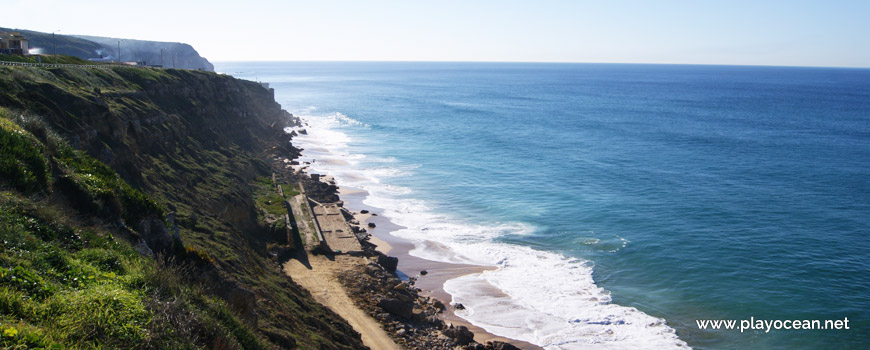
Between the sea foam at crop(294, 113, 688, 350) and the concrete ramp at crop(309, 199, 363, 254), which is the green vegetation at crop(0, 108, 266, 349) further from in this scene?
the concrete ramp at crop(309, 199, 363, 254)

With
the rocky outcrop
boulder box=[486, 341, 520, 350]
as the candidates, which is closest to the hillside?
the rocky outcrop

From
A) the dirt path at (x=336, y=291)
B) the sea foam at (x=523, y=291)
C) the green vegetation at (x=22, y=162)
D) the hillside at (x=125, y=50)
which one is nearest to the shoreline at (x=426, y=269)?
the sea foam at (x=523, y=291)

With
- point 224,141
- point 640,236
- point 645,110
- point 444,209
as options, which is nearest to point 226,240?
point 444,209

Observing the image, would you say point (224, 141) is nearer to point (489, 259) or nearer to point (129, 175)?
point (129, 175)

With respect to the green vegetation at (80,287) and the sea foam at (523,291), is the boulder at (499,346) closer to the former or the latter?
the sea foam at (523,291)

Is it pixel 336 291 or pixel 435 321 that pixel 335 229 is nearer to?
pixel 336 291
